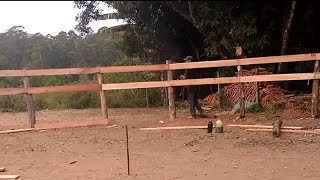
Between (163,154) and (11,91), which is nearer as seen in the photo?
(163,154)

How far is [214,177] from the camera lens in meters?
5.12

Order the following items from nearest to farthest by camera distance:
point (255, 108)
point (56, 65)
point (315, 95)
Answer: point (315, 95)
point (255, 108)
point (56, 65)

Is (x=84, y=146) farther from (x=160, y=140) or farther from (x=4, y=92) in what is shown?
(x=4, y=92)

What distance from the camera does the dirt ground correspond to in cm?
538

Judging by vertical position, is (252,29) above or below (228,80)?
above

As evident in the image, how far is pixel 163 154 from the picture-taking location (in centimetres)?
660

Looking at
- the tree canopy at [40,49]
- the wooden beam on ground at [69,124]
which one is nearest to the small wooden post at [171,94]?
the wooden beam on ground at [69,124]

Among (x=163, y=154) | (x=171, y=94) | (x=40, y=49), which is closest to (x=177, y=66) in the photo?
(x=171, y=94)

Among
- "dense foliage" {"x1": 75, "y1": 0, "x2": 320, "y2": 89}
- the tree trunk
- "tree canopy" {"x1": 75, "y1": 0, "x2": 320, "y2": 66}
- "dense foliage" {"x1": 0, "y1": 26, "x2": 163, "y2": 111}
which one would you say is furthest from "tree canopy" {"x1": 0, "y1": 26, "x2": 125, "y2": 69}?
the tree trunk

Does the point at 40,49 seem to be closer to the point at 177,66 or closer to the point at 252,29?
the point at 177,66

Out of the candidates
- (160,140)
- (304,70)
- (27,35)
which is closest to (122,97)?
(27,35)

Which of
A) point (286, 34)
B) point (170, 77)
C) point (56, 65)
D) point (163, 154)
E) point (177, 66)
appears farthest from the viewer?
point (56, 65)

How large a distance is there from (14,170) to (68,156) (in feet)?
3.31

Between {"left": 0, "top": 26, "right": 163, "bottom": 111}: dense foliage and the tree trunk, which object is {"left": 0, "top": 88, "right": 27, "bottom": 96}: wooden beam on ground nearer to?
{"left": 0, "top": 26, "right": 163, "bottom": 111}: dense foliage
